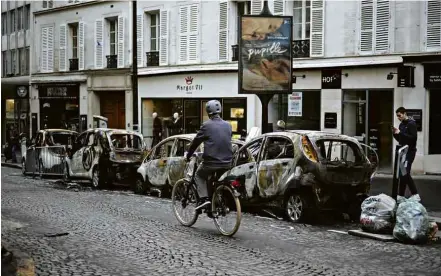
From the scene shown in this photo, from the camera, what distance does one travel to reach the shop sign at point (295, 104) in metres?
24.4

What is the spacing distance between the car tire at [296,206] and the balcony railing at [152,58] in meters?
19.6

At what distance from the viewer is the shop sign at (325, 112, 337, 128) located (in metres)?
23.2

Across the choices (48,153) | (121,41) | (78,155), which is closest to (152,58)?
(121,41)

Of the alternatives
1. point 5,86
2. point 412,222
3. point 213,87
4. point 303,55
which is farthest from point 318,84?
point 5,86

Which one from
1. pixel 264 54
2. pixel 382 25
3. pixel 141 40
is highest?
pixel 141 40

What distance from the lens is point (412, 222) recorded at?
9.36 metres

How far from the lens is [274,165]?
12.0 metres

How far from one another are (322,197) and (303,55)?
44.4 feet

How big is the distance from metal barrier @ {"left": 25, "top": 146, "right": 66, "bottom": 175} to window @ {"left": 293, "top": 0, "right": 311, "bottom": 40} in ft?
29.7

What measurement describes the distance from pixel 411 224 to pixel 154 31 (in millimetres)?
23098

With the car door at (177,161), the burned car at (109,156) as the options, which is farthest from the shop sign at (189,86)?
the car door at (177,161)

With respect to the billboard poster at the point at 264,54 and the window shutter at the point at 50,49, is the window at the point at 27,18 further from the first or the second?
the billboard poster at the point at 264,54

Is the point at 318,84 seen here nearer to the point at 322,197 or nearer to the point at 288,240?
the point at 322,197

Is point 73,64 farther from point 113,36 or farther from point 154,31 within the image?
point 154,31
